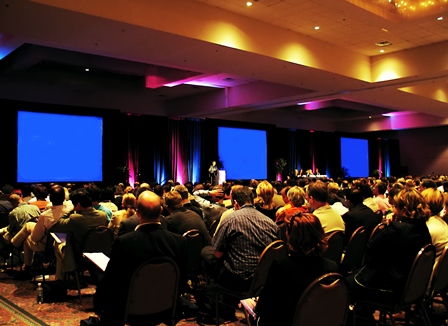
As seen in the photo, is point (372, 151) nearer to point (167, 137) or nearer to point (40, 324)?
point (167, 137)

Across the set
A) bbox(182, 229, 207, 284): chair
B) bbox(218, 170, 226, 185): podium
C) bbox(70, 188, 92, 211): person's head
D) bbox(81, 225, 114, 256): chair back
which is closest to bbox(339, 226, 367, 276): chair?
bbox(182, 229, 207, 284): chair

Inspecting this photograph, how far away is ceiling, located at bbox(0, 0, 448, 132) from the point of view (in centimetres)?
677

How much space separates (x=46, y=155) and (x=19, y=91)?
1988mm

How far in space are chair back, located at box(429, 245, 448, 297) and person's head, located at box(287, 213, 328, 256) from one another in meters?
1.47

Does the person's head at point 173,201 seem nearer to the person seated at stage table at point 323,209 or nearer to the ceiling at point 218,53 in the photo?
the person seated at stage table at point 323,209

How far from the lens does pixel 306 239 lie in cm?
214

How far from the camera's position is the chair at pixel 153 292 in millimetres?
2730

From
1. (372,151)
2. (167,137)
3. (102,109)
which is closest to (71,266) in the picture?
(102,109)

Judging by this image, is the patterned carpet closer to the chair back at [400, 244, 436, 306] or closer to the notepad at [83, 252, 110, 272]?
the notepad at [83, 252, 110, 272]

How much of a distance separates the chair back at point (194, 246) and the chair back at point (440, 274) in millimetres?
1997

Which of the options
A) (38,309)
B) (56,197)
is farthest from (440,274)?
(56,197)

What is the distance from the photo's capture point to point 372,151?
24.3 m

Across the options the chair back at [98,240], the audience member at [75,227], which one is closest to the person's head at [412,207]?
the chair back at [98,240]

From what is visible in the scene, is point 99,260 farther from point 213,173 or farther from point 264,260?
point 213,173
